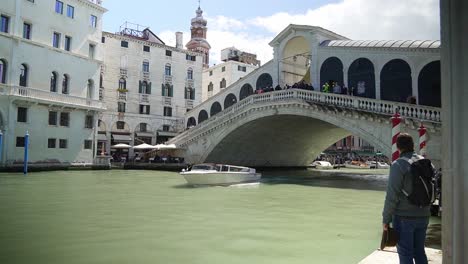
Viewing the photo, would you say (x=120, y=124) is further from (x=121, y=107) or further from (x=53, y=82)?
(x=53, y=82)

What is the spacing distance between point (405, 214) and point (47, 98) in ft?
88.4

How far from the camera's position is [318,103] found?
2073 cm

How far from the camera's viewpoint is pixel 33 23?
26297 millimetres

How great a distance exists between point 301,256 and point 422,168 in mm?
2978

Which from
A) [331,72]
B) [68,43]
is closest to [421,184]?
[331,72]

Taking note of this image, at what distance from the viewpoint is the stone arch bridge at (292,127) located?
59.1ft

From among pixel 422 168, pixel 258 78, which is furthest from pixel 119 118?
pixel 422 168

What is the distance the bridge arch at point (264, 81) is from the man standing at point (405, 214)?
2450 centimetres

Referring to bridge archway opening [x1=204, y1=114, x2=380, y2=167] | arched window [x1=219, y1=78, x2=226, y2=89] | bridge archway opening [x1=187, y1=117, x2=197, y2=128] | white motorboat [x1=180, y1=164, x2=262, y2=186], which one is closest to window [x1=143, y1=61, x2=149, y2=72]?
bridge archway opening [x1=187, y1=117, x2=197, y2=128]

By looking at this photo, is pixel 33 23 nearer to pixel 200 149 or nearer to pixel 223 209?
pixel 200 149

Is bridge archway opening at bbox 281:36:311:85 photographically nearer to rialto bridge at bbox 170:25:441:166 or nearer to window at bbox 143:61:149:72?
rialto bridge at bbox 170:25:441:166

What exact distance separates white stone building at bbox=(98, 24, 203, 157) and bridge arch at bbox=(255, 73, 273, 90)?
1338cm

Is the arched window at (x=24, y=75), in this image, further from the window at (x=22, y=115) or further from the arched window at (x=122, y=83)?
the arched window at (x=122, y=83)

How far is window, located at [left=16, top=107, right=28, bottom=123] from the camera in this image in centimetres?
2566
